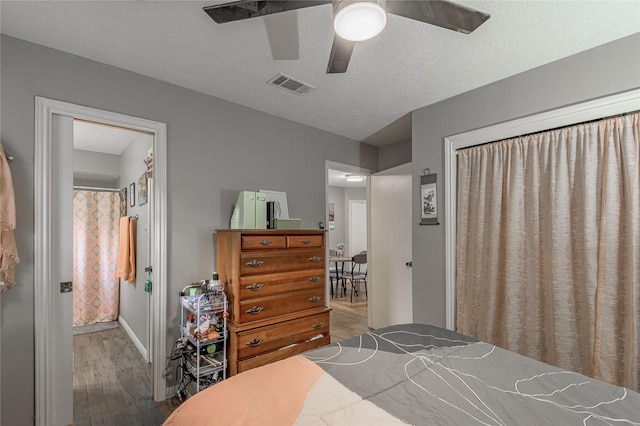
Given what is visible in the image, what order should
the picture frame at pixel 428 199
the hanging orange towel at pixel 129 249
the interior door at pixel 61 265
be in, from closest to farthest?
the interior door at pixel 61 265 → the picture frame at pixel 428 199 → the hanging orange towel at pixel 129 249

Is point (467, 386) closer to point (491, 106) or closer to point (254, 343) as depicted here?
point (254, 343)

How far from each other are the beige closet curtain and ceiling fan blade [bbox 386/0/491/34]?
138 centimetres

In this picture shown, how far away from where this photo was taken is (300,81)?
8.10 ft

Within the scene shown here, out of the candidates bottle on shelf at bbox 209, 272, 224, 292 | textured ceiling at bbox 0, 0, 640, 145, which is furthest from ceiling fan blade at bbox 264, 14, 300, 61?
bottle on shelf at bbox 209, 272, 224, 292

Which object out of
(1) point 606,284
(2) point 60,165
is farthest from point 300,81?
(1) point 606,284

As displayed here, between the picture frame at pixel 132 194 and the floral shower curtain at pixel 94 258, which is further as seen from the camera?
the floral shower curtain at pixel 94 258

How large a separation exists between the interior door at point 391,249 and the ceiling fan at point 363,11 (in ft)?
8.10

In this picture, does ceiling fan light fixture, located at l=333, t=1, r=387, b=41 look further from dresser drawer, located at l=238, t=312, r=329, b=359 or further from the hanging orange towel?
the hanging orange towel

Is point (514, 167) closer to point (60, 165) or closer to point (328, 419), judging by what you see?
point (328, 419)

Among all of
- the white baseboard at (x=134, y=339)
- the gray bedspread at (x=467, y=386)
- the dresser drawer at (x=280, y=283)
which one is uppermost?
the dresser drawer at (x=280, y=283)

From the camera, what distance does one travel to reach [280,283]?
99.7 inches

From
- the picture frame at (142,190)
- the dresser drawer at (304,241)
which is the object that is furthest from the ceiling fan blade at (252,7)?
the picture frame at (142,190)

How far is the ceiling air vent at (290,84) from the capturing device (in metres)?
2.42

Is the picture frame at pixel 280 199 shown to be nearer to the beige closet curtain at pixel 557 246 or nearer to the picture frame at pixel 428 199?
the picture frame at pixel 428 199
